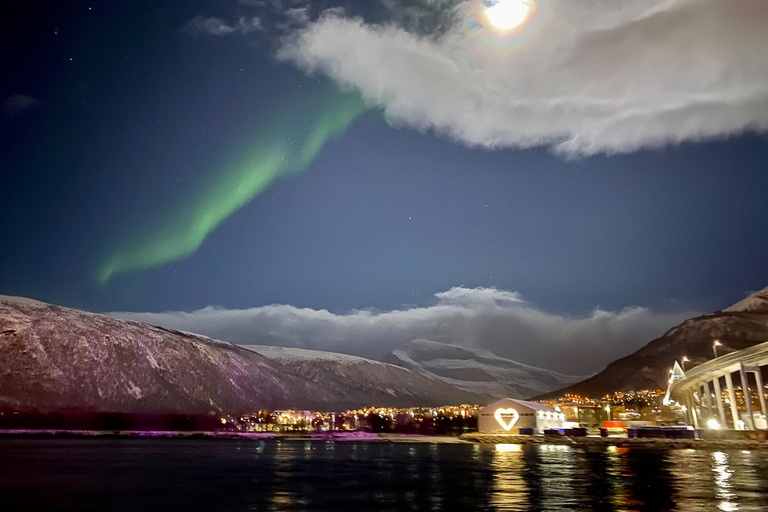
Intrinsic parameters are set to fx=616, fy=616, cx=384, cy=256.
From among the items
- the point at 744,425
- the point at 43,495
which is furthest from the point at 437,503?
the point at 744,425

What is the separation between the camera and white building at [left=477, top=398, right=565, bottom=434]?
157750 millimetres

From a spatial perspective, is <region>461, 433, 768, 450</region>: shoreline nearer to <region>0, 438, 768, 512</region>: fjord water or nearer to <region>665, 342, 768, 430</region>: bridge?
<region>665, 342, 768, 430</region>: bridge

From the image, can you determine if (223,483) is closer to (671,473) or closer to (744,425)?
(671,473)

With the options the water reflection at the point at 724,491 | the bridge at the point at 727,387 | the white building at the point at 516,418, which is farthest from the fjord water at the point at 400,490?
the white building at the point at 516,418

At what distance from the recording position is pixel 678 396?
19550 cm

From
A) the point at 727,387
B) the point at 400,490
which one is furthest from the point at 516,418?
the point at 400,490

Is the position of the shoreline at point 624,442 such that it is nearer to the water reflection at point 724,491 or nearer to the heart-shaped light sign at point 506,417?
the heart-shaped light sign at point 506,417

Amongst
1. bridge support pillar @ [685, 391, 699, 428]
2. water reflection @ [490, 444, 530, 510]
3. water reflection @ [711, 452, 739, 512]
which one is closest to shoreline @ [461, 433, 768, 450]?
bridge support pillar @ [685, 391, 699, 428]

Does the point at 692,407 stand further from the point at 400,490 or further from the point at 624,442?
the point at 400,490

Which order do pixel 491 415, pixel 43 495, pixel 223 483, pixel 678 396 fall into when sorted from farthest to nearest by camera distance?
pixel 678 396 < pixel 491 415 < pixel 223 483 < pixel 43 495

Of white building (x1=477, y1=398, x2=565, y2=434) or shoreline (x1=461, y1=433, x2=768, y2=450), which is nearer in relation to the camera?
shoreline (x1=461, y1=433, x2=768, y2=450)

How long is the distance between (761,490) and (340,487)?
93.9 ft

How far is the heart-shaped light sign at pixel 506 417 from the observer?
162 metres

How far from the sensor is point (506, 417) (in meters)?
164
